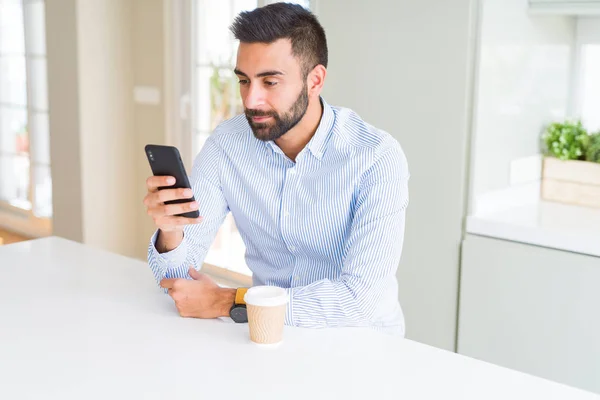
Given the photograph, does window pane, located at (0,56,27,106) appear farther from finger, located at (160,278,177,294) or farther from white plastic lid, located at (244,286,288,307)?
white plastic lid, located at (244,286,288,307)

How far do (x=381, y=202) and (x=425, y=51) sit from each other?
43.3 inches

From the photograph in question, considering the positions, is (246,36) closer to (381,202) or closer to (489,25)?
(381,202)

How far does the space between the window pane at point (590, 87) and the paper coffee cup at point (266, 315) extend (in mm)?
2074

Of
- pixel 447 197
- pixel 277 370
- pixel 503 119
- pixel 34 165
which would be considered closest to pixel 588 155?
pixel 503 119

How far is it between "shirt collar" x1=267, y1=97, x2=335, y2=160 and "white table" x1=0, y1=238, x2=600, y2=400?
53 centimetres

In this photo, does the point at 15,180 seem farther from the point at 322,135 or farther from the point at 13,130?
the point at 322,135

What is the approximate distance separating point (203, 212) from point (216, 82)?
2109mm

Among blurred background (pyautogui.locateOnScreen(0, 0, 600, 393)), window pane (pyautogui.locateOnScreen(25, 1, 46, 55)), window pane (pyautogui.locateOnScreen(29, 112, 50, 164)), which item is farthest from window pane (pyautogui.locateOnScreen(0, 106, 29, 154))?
blurred background (pyautogui.locateOnScreen(0, 0, 600, 393))

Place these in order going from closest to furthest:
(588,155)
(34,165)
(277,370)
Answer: (277,370), (588,155), (34,165)

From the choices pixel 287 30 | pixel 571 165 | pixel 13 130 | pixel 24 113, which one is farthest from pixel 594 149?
pixel 13 130

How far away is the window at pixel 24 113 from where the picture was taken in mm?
5172

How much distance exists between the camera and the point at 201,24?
13.3 feet

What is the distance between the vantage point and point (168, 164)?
5.29 ft

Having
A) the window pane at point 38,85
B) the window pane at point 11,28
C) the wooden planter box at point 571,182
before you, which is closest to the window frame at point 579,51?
the wooden planter box at point 571,182
